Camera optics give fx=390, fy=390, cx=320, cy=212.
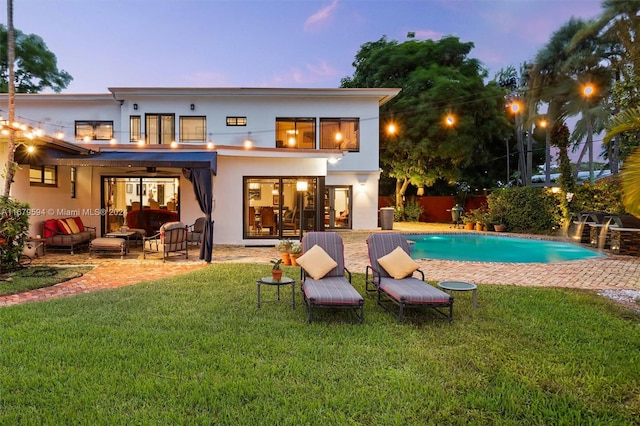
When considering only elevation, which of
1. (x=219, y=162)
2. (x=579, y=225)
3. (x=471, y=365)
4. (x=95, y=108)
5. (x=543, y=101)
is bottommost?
(x=471, y=365)

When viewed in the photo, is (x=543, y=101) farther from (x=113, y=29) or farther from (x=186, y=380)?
(x=186, y=380)

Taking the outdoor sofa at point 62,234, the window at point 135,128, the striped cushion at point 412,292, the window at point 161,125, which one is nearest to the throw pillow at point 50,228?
the outdoor sofa at point 62,234

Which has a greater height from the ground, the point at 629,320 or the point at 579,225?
the point at 579,225

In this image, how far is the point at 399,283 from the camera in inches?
243

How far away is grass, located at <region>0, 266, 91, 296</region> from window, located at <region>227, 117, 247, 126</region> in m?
11.0

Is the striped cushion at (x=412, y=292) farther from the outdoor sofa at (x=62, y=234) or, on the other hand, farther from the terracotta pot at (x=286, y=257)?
the outdoor sofa at (x=62, y=234)

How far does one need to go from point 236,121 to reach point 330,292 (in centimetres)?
1490

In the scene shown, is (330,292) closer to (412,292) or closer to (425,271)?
(412,292)

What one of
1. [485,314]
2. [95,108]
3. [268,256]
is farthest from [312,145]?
[485,314]

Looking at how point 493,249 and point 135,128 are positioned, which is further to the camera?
point 135,128

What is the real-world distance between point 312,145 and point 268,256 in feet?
28.7

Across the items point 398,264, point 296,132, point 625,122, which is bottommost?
point 398,264

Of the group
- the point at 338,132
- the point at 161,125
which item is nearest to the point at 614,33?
the point at 338,132

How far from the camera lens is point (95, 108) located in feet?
63.2
